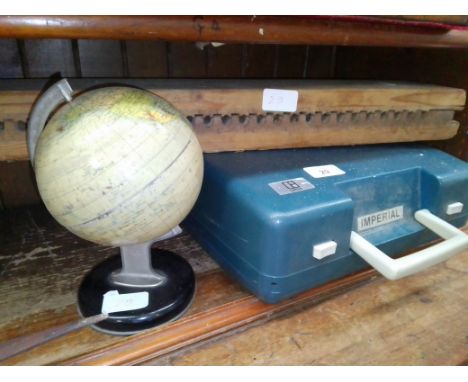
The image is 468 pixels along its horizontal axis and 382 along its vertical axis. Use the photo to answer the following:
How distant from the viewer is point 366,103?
2.30 feet

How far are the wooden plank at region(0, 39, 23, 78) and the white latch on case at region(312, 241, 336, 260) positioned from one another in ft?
2.49

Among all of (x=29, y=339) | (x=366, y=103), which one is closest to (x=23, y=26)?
(x=29, y=339)

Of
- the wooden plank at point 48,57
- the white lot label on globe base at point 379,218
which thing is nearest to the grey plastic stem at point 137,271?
the white lot label on globe base at point 379,218

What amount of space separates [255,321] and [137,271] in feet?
0.67

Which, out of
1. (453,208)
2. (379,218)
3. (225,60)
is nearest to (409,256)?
(379,218)

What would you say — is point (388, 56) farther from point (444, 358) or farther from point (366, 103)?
point (444, 358)

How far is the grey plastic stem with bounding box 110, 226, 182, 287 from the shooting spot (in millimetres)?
559

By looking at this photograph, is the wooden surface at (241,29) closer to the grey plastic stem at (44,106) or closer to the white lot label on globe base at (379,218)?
the grey plastic stem at (44,106)

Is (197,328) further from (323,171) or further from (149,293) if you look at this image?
(323,171)

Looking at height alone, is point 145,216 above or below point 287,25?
below

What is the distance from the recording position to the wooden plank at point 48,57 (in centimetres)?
80

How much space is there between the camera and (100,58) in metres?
0.86

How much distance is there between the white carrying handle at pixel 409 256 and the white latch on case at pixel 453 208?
80 millimetres

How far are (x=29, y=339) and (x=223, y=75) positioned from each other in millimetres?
768
